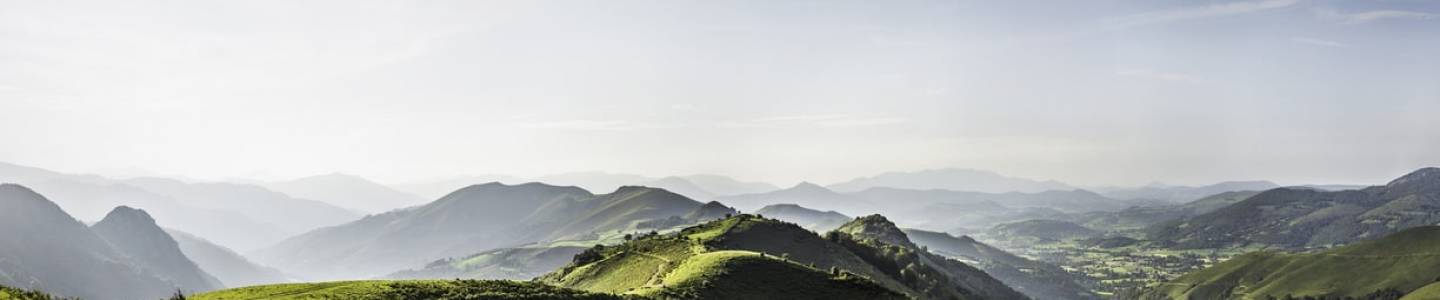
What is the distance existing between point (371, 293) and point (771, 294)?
141 feet

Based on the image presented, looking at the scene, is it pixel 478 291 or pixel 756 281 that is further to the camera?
pixel 756 281

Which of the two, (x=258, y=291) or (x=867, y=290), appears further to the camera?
(x=867, y=290)

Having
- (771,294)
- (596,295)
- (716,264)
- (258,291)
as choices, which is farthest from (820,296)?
(258,291)

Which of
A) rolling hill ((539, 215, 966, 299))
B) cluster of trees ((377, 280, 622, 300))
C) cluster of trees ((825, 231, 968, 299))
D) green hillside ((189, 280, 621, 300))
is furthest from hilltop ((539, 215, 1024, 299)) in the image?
green hillside ((189, 280, 621, 300))

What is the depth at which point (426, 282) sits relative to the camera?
6488 centimetres

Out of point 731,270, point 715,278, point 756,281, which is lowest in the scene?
point 756,281

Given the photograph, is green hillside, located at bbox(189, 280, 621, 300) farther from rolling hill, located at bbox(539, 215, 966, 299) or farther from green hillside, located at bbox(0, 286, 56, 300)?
rolling hill, located at bbox(539, 215, 966, 299)

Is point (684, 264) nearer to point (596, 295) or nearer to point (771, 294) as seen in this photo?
point (771, 294)

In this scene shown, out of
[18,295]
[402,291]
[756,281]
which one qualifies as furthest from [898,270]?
[18,295]

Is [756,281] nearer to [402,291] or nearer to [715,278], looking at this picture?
[715,278]

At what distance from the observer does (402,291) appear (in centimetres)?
5822

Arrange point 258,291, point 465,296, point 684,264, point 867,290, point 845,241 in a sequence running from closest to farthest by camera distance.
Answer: point 258,291 < point 465,296 < point 867,290 < point 684,264 < point 845,241

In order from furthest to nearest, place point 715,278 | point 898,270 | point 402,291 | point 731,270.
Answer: point 898,270
point 731,270
point 715,278
point 402,291

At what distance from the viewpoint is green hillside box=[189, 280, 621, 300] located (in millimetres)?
52375
